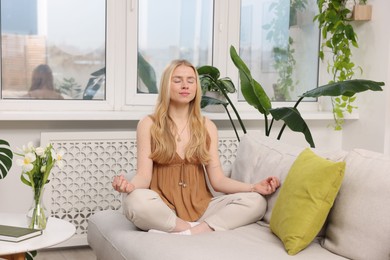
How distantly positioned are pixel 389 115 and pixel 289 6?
105 centimetres

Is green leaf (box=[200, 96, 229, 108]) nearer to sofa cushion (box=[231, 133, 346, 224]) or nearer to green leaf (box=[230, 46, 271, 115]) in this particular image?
green leaf (box=[230, 46, 271, 115])

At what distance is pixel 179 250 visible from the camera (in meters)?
2.22

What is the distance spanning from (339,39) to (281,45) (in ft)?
1.51

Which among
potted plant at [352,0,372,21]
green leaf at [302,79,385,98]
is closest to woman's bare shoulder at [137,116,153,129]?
green leaf at [302,79,385,98]

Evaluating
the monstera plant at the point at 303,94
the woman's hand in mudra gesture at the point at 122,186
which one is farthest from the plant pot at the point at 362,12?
the woman's hand in mudra gesture at the point at 122,186

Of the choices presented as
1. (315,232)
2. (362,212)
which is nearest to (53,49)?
(315,232)

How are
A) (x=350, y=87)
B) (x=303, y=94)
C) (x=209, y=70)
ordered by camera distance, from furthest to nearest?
1. (x=209, y=70)
2. (x=303, y=94)
3. (x=350, y=87)

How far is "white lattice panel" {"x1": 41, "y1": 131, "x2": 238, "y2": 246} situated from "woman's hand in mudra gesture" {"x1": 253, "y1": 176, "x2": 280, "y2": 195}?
1314 mm

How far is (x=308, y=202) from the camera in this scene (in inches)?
88.0

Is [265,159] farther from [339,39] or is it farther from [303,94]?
[339,39]

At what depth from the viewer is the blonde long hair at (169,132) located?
9.24ft

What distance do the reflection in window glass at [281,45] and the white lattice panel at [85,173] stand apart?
3.66ft

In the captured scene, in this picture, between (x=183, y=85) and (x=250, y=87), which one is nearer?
(x=183, y=85)

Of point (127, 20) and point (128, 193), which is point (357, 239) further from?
point (127, 20)
